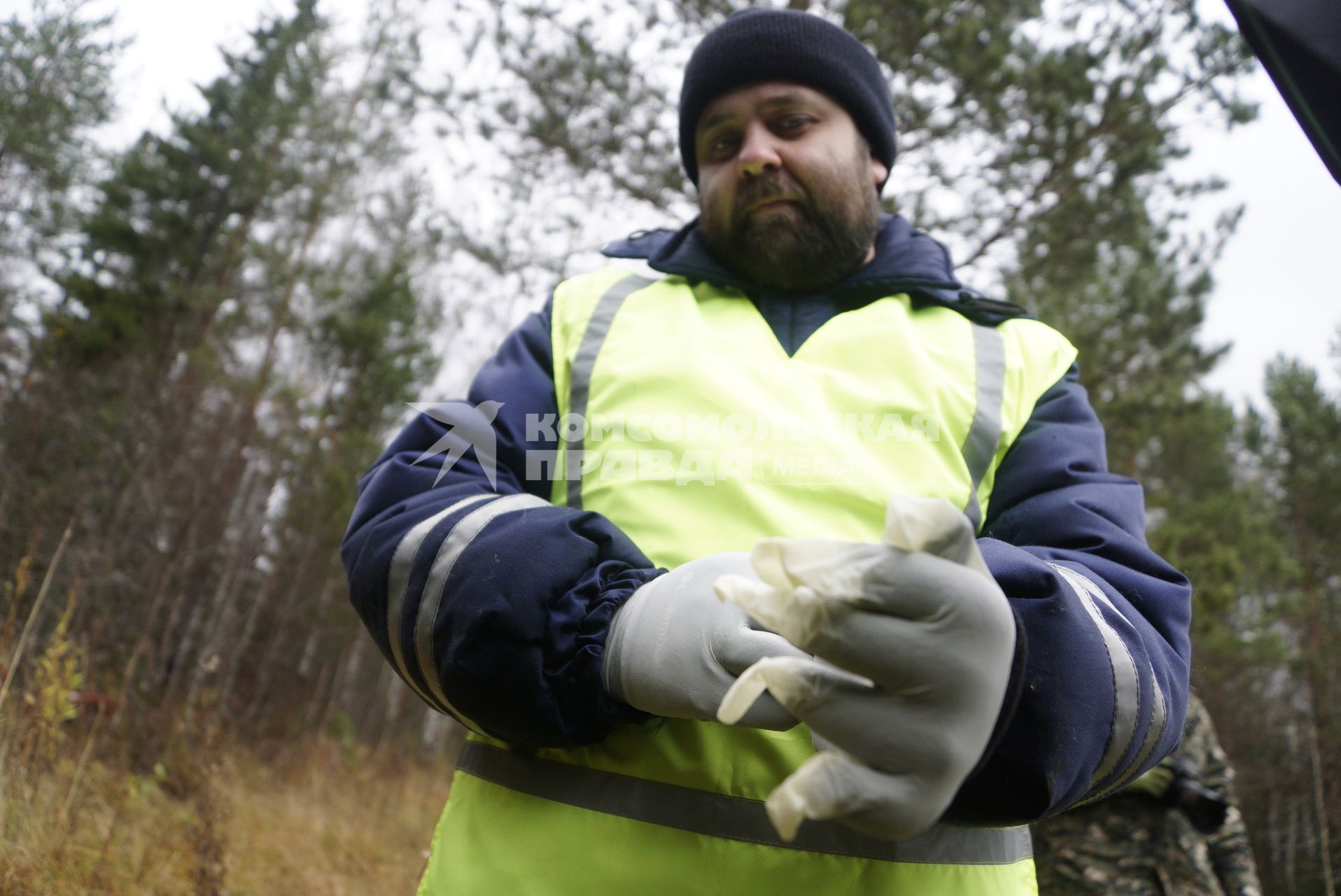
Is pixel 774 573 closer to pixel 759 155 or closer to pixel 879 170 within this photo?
pixel 759 155

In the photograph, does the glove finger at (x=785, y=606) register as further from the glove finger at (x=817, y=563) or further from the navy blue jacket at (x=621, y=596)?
the navy blue jacket at (x=621, y=596)

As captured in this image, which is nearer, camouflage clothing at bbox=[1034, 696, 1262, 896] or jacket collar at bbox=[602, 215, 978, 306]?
jacket collar at bbox=[602, 215, 978, 306]

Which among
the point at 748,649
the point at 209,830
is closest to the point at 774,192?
the point at 748,649

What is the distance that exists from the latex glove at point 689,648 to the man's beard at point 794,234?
0.96 meters

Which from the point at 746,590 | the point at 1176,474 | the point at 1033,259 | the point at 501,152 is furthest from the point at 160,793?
the point at 1176,474

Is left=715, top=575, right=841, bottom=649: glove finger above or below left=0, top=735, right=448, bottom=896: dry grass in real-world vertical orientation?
above

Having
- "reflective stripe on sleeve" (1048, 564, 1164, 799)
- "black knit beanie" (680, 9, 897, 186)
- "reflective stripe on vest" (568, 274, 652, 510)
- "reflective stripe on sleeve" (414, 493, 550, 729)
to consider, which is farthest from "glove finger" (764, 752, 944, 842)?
"black knit beanie" (680, 9, 897, 186)

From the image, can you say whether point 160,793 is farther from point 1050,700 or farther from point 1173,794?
point 1050,700

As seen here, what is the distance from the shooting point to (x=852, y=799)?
71cm

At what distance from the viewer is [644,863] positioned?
1.19 metres

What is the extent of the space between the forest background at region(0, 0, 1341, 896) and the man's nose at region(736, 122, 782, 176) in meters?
3.71

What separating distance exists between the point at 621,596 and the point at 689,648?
17 centimetres

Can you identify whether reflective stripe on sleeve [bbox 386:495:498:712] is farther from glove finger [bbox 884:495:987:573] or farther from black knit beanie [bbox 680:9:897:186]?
black knit beanie [bbox 680:9:897:186]

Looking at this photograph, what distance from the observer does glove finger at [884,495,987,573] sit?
0.73m
